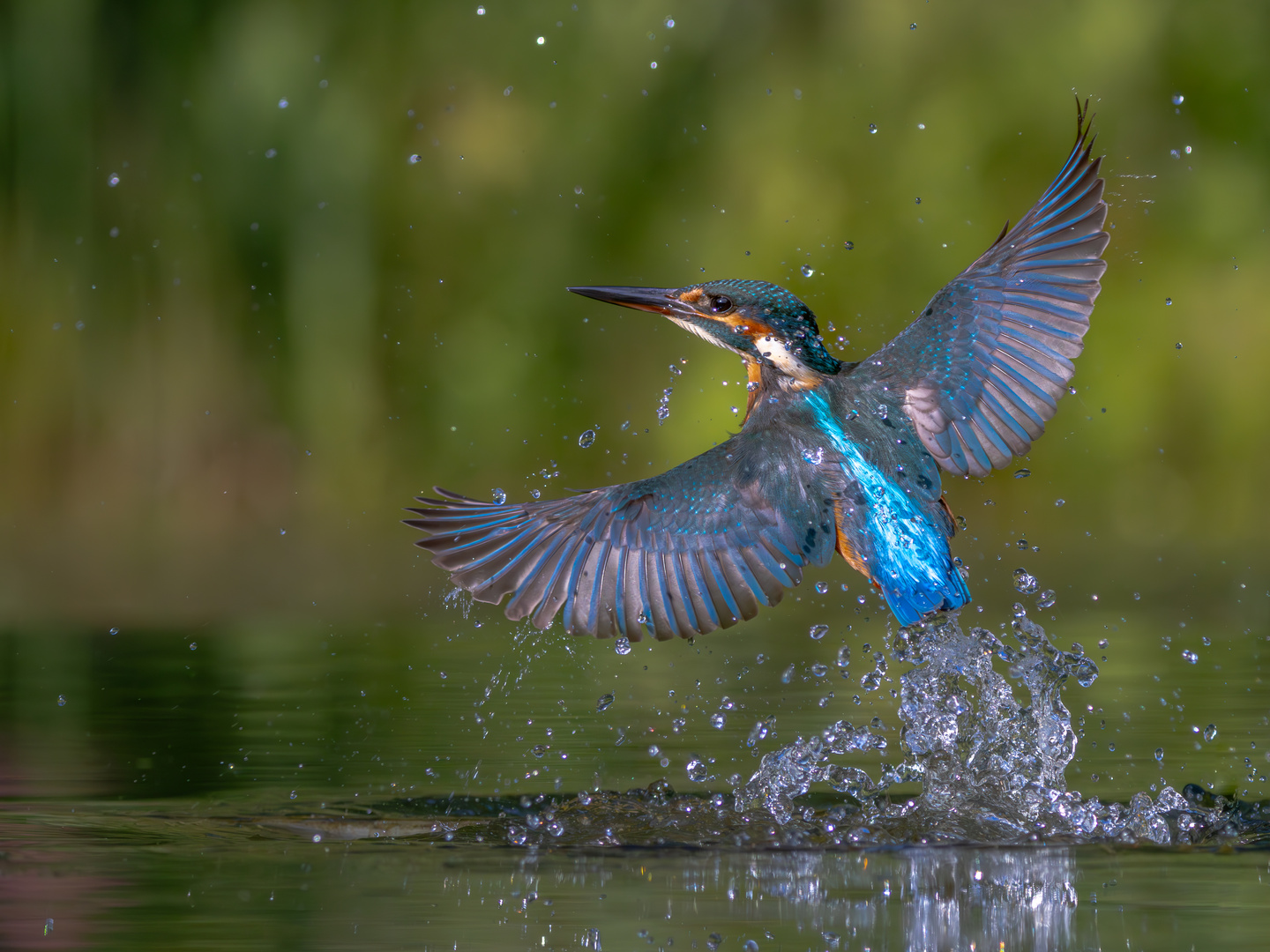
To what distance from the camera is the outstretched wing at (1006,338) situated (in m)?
4.57

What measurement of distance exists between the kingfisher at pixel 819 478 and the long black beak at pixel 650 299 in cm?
21

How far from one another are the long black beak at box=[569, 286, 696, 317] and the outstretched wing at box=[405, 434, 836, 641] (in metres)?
0.61

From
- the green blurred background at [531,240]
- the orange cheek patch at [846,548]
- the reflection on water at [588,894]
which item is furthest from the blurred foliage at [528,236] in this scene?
the reflection on water at [588,894]

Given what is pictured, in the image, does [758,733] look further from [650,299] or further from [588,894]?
[588,894]

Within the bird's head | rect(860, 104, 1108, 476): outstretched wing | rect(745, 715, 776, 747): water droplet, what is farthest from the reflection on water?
the bird's head

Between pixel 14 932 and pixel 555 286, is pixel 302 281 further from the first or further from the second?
pixel 14 932

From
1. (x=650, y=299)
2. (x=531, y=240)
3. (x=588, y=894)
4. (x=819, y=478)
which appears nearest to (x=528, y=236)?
(x=531, y=240)

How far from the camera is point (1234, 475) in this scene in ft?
31.6

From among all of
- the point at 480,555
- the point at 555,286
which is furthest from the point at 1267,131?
the point at 480,555

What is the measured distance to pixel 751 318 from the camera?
4.76m

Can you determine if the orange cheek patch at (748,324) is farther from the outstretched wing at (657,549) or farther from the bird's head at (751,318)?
the outstretched wing at (657,549)

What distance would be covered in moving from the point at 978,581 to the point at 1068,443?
1.30 metres

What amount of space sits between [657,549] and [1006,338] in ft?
3.64

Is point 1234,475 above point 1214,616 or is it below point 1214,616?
above
